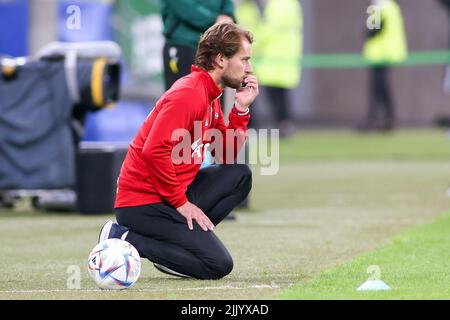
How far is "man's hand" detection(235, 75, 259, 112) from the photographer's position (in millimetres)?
7023

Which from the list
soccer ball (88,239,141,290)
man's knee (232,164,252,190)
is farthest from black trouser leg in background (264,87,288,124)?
soccer ball (88,239,141,290)

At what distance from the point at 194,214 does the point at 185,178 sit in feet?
0.95

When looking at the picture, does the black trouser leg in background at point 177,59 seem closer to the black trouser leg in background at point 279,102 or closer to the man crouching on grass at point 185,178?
the man crouching on grass at point 185,178

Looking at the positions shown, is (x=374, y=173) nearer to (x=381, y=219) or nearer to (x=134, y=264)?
(x=381, y=219)

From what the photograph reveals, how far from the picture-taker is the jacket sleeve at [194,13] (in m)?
9.54

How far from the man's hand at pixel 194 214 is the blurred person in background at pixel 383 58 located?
16.1 meters

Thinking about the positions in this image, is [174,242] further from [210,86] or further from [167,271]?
[210,86]

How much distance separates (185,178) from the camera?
6941 mm

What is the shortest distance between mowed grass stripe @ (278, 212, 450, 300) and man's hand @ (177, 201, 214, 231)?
63cm

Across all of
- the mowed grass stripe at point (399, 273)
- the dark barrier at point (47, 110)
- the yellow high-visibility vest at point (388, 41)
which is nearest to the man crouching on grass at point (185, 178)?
the mowed grass stripe at point (399, 273)

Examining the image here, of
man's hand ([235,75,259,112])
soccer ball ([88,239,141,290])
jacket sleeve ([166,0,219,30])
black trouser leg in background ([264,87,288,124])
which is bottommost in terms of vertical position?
black trouser leg in background ([264,87,288,124])

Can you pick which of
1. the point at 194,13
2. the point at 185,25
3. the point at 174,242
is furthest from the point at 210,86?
the point at 185,25

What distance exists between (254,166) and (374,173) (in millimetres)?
2066

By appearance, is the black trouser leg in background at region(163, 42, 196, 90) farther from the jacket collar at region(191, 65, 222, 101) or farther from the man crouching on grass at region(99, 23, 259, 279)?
the jacket collar at region(191, 65, 222, 101)
